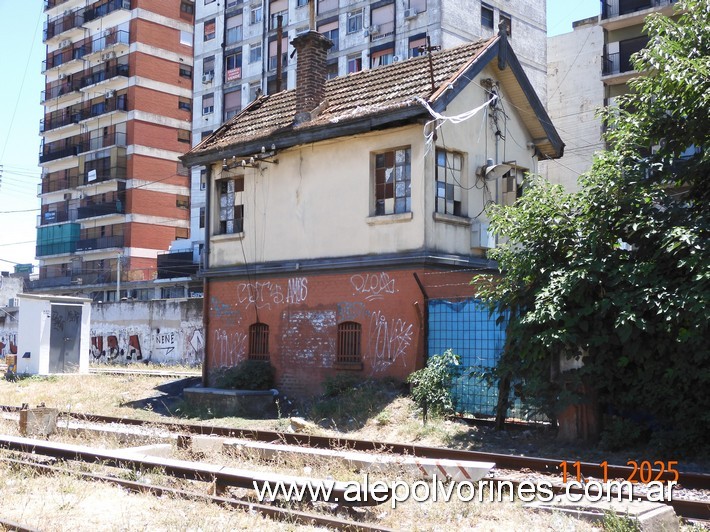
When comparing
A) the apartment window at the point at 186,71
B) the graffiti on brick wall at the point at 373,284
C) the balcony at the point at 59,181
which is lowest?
the graffiti on brick wall at the point at 373,284

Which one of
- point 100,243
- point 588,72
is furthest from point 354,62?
point 100,243

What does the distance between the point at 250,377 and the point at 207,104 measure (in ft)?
133

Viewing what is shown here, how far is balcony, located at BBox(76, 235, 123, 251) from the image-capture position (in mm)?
56812

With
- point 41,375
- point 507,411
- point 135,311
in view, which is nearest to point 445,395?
point 507,411

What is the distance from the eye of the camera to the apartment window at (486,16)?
44875 mm

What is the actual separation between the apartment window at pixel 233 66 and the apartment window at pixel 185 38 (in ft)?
27.6

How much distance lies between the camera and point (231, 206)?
20.8m

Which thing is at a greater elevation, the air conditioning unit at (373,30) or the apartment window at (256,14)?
the apartment window at (256,14)

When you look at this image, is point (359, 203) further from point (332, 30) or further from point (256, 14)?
point (256, 14)

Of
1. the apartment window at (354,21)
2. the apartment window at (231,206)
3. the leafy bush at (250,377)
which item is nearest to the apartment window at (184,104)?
the apartment window at (354,21)

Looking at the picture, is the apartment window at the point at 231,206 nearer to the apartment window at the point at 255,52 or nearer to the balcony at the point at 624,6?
the balcony at the point at 624,6

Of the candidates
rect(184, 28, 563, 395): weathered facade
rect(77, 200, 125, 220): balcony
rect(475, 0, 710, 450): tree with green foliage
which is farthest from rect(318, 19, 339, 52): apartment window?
rect(475, 0, 710, 450): tree with green foliage

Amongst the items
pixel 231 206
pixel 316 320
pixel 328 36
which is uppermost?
pixel 328 36

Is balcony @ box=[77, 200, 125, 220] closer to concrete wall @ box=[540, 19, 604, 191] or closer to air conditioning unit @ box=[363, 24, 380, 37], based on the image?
air conditioning unit @ box=[363, 24, 380, 37]
